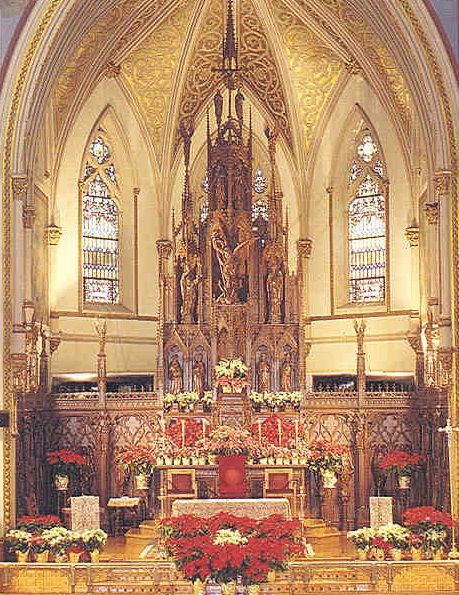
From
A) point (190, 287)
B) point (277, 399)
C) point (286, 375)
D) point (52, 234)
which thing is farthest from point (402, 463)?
point (52, 234)

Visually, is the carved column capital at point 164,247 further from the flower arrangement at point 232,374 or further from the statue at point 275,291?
the flower arrangement at point 232,374

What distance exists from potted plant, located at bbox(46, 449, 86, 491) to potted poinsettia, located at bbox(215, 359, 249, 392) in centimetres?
320

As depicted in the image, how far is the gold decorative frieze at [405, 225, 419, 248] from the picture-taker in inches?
1176

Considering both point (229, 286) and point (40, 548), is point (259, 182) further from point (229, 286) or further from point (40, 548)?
point (40, 548)

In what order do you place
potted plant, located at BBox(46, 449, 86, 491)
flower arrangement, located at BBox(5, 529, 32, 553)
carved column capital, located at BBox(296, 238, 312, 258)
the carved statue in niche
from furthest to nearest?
carved column capital, located at BBox(296, 238, 312, 258)
the carved statue in niche
potted plant, located at BBox(46, 449, 86, 491)
flower arrangement, located at BBox(5, 529, 32, 553)

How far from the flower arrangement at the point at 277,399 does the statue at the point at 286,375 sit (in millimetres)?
309

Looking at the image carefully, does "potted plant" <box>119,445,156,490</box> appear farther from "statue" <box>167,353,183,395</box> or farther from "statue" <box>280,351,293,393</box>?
"statue" <box>280,351,293,393</box>

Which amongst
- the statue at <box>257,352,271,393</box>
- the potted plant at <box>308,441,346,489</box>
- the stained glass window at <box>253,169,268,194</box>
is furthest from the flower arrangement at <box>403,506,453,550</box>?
the stained glass window at <box>253,169,268,194</box>

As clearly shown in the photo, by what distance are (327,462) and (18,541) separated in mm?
6651

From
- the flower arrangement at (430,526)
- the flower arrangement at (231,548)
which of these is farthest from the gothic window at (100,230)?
the flower arrangement at (231,548)

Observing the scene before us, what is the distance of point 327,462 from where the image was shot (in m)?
26.1

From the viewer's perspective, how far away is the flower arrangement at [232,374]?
2764 centimetres

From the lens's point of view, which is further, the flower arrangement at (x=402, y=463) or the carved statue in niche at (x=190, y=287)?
the carved statue in niche at (x=190, y=287)

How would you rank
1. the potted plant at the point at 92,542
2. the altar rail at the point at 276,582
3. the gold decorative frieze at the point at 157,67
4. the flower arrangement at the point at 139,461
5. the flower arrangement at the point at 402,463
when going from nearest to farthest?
the altar rail at the point at 276,582 < the potted plant at the point at 92,542 < the flower arrangement at the point at 139,461 < the flower arrangement at the point at 402,463 < the gold decorative frieze at the point at 157,67
